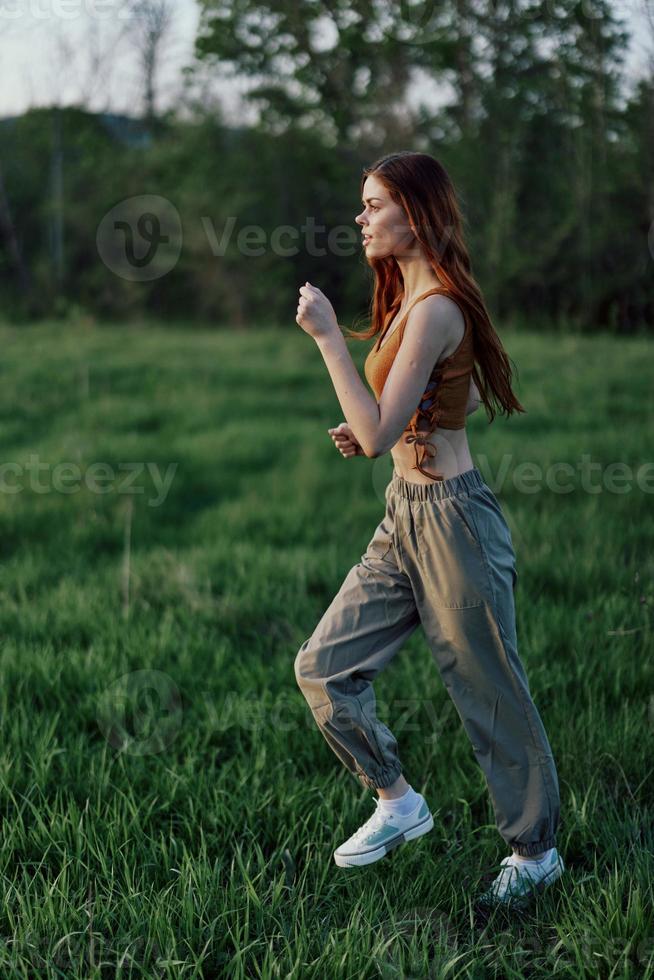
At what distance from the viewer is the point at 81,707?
121 inches

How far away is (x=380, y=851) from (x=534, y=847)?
37 centimetres

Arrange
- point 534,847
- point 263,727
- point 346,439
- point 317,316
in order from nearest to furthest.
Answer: point 317,316, point 346,439, point 534,847, point 263,727

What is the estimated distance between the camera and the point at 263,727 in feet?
9.76

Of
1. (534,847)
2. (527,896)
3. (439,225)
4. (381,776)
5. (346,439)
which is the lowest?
(527,896)

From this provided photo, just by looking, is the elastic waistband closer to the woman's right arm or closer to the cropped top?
the cropped top

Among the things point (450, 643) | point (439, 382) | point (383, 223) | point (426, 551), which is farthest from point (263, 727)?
point (383, 223)

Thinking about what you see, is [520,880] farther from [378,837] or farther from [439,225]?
[439,225]

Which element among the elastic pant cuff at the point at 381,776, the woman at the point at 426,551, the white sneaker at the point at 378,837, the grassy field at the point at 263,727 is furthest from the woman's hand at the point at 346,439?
the grassy field at the point at 263,727

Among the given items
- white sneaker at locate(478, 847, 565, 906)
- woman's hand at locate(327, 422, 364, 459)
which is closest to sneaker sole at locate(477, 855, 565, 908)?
white sneaker at locate(478, 847, 565, 906)

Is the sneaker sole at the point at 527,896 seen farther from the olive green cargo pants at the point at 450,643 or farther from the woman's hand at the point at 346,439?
the woman's hand at the point at 346,439

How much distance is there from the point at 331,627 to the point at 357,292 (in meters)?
17.0

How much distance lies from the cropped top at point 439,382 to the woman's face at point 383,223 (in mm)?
146

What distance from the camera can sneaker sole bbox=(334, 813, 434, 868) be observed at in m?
2.24

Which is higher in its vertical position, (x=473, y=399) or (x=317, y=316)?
(x=317, y=316)
